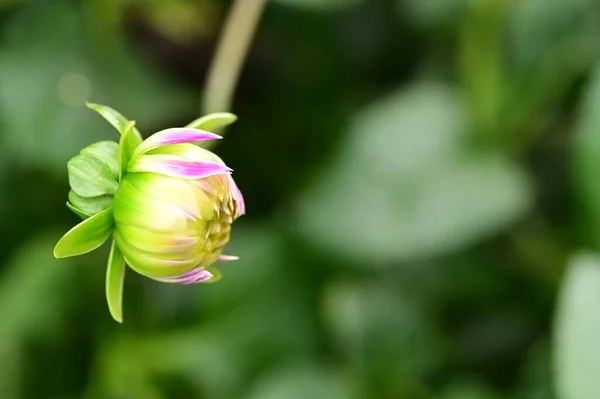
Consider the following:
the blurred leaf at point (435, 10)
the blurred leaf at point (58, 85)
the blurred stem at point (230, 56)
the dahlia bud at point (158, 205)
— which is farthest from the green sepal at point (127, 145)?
the blurred leaf at point (435, 10)

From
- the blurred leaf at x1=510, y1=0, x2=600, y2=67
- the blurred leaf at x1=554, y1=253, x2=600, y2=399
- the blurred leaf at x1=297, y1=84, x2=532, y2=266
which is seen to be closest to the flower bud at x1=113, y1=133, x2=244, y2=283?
the blurred leaf at x1=554, y1=253, x2=600, y2=399

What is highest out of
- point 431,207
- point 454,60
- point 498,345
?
point 454,60

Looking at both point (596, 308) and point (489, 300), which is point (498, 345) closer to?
point (489, 300)

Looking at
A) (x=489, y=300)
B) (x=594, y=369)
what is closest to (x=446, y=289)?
(x=489, y=300)

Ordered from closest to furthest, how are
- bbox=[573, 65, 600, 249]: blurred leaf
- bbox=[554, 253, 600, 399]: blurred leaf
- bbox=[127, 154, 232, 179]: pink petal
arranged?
bbox=[127, 154, 232, 179]: pink petal < bbox=[554, 253, 600, 399]: blurred leaf < bbox=[573, 65, 600, 249]: blurred leaf

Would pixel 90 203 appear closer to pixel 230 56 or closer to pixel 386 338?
pixel 230 56

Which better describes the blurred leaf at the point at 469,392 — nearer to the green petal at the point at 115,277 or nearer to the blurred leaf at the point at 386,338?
the blurred leaf at the point at 386,338

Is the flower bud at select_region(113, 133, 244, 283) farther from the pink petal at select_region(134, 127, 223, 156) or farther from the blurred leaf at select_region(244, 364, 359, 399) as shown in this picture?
the blurred leaf at select_region(244, 364, 359, 399)
